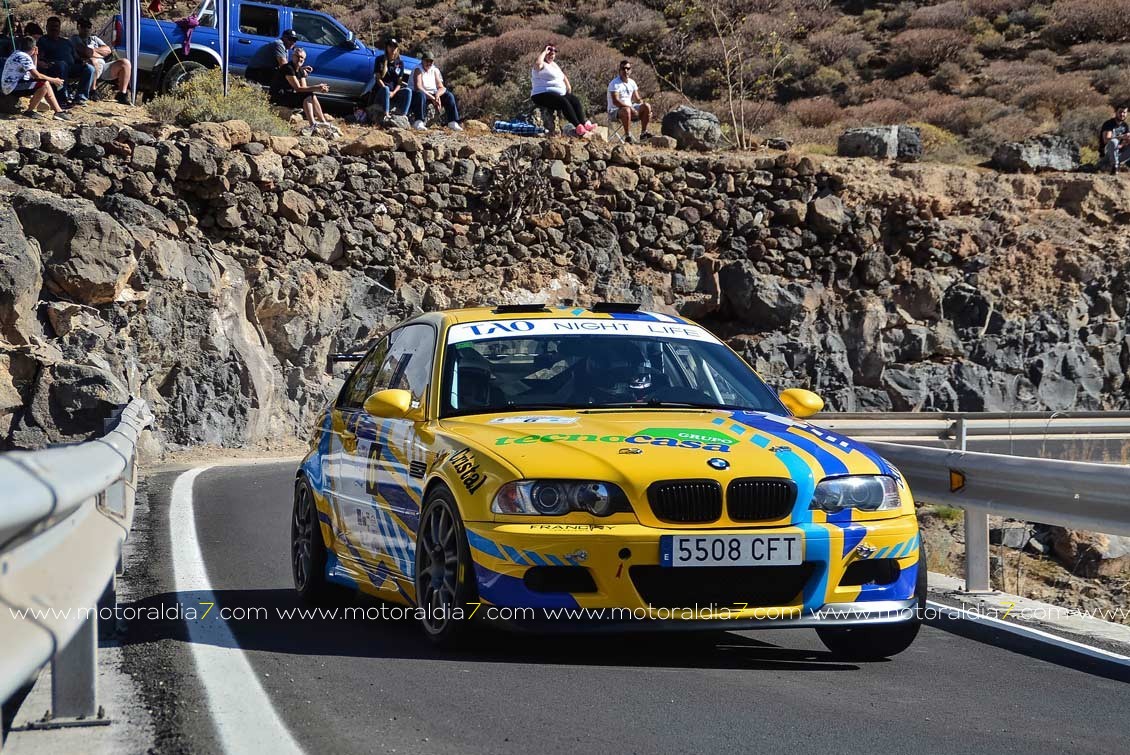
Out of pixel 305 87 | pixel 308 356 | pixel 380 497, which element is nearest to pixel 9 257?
pixel 308 356

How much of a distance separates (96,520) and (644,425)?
255cm

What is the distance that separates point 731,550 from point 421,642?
1.46 meters

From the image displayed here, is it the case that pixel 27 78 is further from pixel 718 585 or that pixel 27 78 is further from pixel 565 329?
pixel 718 585

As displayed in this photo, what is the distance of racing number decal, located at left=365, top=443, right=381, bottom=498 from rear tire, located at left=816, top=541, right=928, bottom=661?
83.4 inches

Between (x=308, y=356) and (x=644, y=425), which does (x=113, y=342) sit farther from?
(x=644, y=425)

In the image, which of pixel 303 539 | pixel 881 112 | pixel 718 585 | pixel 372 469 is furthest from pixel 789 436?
pixel 881 112

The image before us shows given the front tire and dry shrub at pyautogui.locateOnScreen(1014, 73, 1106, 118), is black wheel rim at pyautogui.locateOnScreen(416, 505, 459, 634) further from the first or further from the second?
dry shrub at pyautogui.locateOnScreen(1014, 73, 1106, 118)

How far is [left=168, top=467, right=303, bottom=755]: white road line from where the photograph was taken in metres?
4.38

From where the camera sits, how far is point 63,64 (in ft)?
76.2

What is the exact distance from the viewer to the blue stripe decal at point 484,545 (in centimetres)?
555

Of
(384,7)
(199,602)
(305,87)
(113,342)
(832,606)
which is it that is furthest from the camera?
(384,7)

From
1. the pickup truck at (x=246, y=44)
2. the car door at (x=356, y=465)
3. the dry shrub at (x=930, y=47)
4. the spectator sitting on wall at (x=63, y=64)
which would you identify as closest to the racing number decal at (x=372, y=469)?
the car door at (x=356, y=465)

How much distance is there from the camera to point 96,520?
435cm

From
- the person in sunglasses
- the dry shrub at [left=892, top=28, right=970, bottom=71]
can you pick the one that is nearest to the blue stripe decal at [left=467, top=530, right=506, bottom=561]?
the person in sunglasses
